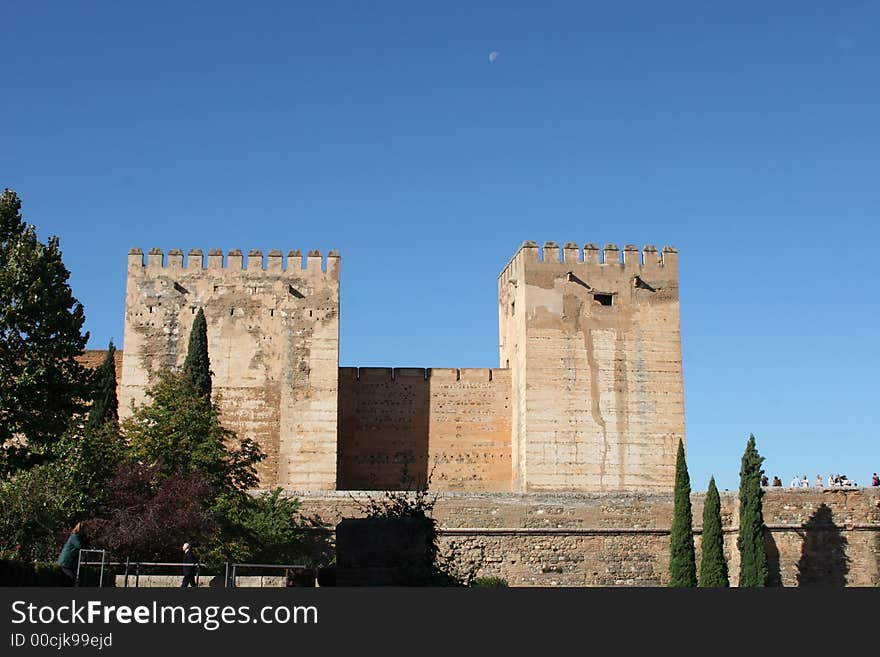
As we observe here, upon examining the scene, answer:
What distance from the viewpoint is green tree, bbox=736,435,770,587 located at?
24359 millimetres

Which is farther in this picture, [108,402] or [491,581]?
[108,402]

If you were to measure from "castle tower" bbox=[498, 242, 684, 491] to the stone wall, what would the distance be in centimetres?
226

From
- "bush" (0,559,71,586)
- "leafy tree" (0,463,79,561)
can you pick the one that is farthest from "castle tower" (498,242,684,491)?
"bush" (0,559,71,586)

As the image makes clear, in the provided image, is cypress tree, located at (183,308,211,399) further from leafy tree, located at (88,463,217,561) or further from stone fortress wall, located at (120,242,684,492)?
leafy tree, located at (88,463,217,561)


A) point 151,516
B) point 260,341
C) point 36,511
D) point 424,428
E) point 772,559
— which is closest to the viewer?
point 36,511

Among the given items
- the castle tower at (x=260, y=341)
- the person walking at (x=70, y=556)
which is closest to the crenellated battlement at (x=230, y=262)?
the castle tower at (x=260, y=341)

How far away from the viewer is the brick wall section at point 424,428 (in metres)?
30.3

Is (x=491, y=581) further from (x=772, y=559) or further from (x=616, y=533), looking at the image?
(x=772, y=559)

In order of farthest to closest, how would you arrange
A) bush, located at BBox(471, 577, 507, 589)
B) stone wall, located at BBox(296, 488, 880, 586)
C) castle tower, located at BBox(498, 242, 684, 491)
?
castle tower, located at BBox(498, 242, 684, 491), stone wall, located at BBox(296, 488, 880, 586), bush, located at BBox(471, 577, 507, 589)

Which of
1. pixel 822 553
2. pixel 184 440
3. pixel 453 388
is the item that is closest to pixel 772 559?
pixel 822 553

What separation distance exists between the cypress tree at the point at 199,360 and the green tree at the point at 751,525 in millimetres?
12125

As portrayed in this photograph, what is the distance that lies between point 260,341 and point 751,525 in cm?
1258

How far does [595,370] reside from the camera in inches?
1144

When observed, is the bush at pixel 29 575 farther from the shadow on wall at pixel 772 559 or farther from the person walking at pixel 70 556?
the shadow on wall at pixel 772 559
